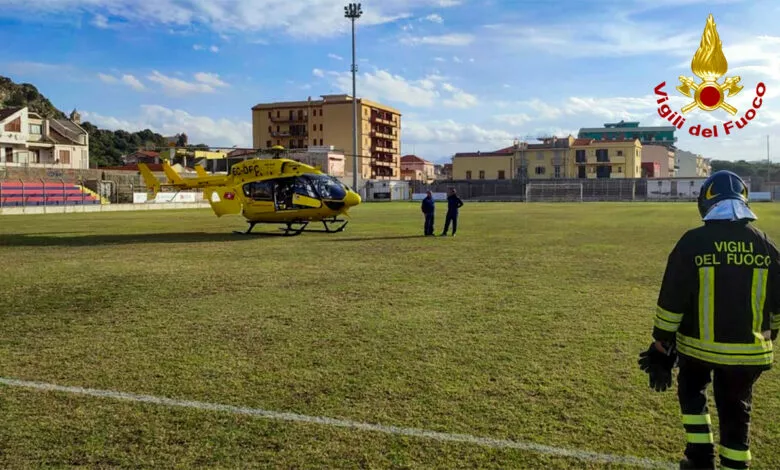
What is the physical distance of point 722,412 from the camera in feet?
11.1

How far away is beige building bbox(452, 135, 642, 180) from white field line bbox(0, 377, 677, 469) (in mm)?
91582

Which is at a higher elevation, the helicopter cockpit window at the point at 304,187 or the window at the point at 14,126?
the window at the point at 14,126

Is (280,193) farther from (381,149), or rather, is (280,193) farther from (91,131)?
(91,131)

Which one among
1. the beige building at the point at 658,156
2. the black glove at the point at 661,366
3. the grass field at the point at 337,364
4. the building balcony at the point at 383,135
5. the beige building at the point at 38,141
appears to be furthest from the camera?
Result: the beige building at the point at 658,156

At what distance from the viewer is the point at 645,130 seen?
429 feet

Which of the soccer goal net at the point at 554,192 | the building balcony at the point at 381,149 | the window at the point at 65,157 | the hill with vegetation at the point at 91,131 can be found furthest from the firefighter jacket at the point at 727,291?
the building balcony at the point at 381,149

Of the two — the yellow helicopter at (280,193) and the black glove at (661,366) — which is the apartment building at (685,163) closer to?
the yellow helicopter at (280,193)

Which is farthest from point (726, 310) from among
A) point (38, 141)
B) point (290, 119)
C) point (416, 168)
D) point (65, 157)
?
point (416, 168)

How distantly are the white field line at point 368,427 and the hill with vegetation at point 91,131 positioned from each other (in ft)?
282

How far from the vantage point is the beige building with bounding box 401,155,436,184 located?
129 meters

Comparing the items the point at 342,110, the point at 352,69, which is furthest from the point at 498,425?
the point at 342,110

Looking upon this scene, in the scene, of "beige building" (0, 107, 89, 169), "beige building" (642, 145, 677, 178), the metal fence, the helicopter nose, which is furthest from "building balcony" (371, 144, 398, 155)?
the helicopter nose

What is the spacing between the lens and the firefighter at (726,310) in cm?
327

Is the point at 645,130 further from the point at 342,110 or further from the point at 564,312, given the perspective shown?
the point at 564,312
